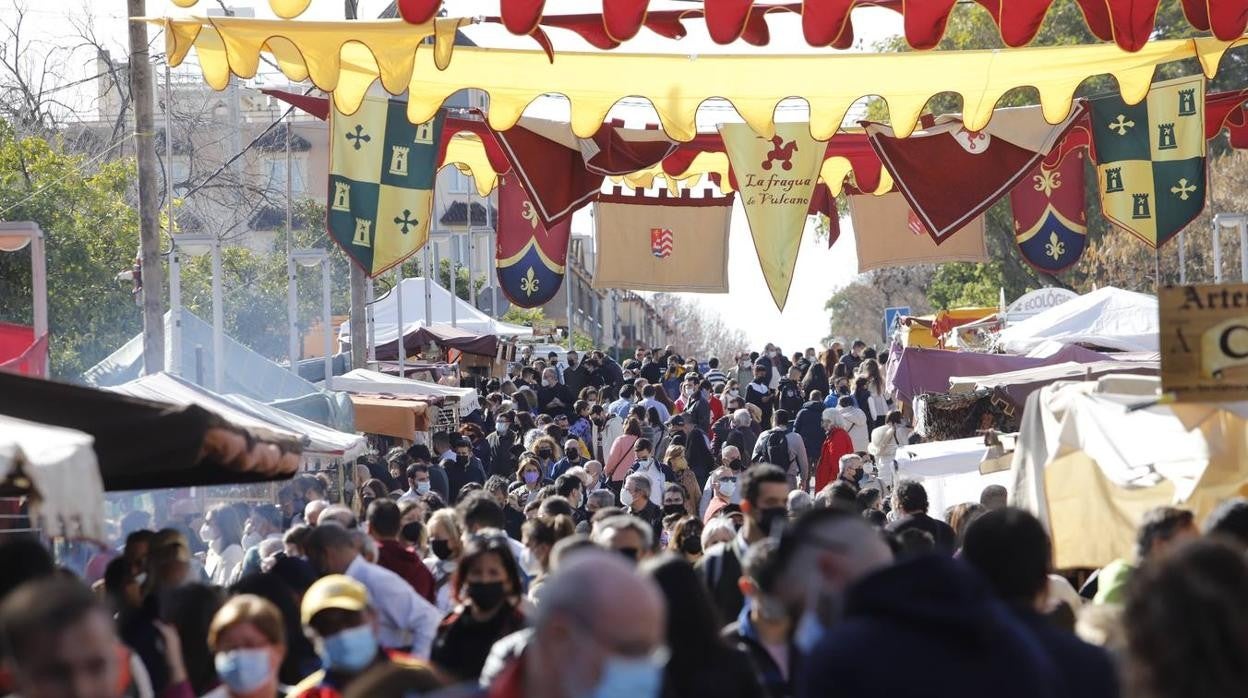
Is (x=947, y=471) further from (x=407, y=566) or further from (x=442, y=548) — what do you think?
(x=407, y=566)

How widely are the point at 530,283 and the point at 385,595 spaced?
10270mm

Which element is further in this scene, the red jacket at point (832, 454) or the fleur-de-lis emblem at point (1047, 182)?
the fleur-de-lis emblem at point (1047, 182)

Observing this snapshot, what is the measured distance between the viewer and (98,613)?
13.1ft

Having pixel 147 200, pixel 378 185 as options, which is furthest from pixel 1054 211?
pixel 147 200

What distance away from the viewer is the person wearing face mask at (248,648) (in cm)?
546

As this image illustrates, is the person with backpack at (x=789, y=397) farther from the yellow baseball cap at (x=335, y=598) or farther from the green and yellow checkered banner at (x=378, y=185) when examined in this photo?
the yellow baseball cap at (x=335, y=598)

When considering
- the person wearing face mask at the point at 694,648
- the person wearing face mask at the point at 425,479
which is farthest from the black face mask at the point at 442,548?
the person wearing face mask at the point at 425,479

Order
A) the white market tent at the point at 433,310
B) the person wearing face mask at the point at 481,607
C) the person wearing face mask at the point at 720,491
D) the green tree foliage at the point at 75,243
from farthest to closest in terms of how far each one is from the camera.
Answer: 1. the white market tent at the point at 433,310
2. the green tree foliage at the point at 75,243
3. the person wearing face mask at the point at 720,491
4. the person wearing face mask at the point at 481,607

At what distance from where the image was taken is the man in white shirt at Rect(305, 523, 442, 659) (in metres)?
7.46

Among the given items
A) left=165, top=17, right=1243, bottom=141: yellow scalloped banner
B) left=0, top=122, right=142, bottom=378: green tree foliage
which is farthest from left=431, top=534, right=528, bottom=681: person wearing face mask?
left=0, top=122, right=142, bottom=378: green tree foliage

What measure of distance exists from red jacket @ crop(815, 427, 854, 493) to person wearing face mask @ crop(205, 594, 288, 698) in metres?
12.4

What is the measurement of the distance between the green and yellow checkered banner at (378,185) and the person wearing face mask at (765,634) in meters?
9.17

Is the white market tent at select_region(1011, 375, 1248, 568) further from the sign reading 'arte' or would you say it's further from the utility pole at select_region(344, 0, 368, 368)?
the utility pole at select_region(344, 0, 368, 368)

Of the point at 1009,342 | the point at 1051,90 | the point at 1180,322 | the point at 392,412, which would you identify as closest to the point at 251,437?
the point at 1180,322
